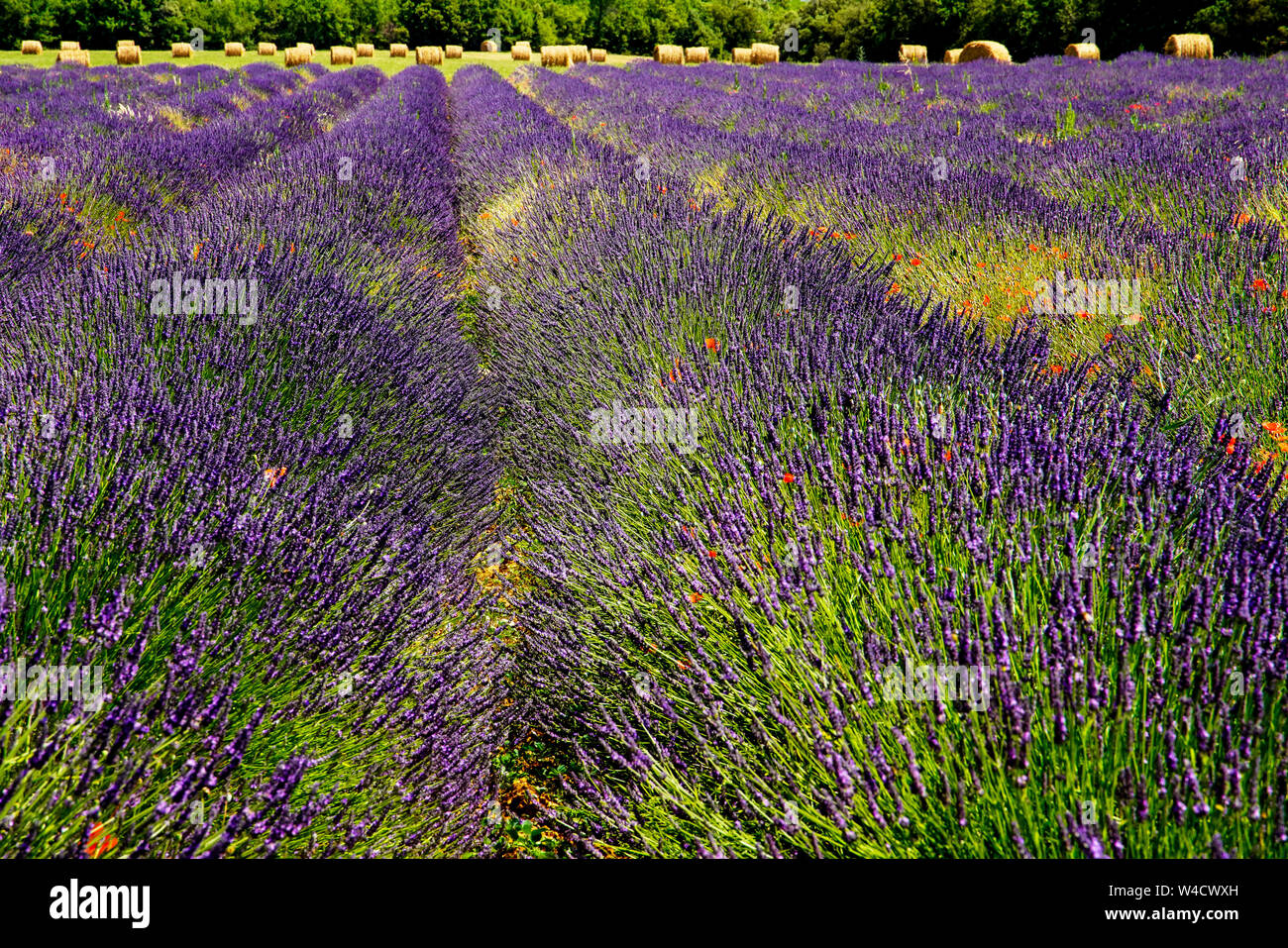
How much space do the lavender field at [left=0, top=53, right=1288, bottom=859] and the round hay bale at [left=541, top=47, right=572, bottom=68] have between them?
23.6 m

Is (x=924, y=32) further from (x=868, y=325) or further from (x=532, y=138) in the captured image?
(x=868, y=325)

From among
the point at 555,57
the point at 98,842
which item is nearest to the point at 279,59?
the point at 555,57

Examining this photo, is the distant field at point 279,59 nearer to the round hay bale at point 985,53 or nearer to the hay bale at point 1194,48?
the round hay bale at point 985,53

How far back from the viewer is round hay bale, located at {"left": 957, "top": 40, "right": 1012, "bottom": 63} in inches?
744

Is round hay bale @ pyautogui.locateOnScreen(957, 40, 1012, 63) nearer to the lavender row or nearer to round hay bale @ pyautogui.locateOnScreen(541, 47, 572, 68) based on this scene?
round hay bale @ pyautogui.locateOnScreen(541, 47, 572, 68)

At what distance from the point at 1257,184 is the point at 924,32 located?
27.8 meters

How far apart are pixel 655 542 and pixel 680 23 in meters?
42.1

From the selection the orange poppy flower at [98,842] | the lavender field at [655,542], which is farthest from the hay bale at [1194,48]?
the orange poppy flower at [98,842]

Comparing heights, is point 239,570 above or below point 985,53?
below

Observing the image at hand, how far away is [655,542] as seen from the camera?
173 cm

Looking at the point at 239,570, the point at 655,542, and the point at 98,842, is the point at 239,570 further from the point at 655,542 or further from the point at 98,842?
the point at 655,542

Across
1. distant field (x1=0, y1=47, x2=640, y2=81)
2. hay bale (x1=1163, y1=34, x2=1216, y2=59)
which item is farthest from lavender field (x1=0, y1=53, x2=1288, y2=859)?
distant field (x1=0, y1=47, x2=640, y2=81)

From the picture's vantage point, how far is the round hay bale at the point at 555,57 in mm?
24734
